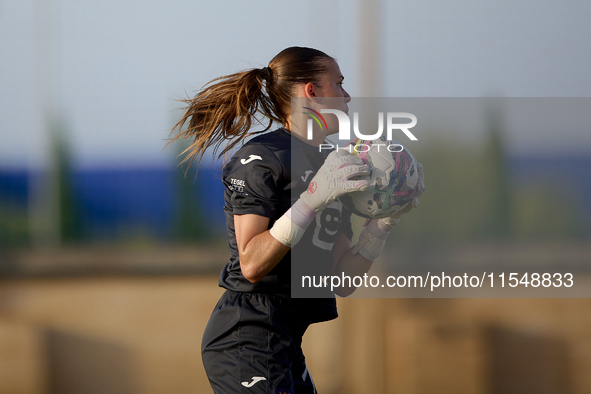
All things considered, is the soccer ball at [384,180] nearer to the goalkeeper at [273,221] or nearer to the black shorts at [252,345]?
the goalkeeper at [273,221]

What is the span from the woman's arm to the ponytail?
0.35 m

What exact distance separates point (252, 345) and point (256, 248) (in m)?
0.27

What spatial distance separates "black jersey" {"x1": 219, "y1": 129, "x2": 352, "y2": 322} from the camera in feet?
4.53

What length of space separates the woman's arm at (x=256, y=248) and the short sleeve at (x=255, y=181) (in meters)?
0.03

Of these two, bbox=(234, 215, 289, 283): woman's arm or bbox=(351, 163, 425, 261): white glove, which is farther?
bbox=(351, 163, 425, 261): white glove

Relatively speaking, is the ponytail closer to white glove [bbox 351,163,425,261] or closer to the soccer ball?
the soccer ball

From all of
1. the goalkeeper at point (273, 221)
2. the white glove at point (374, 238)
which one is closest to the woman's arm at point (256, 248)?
the goalkeeper at point (273, 221)

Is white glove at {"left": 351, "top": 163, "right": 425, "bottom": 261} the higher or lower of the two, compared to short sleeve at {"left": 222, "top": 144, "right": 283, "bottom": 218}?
lower

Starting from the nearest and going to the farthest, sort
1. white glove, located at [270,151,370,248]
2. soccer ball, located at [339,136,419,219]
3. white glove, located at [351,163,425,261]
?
1. white glove, located at [270,151,370,248]
2. soccer ball, located at [339,136,419,219]
3. white glove, located at [351,163,425,261]

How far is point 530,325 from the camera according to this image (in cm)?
272

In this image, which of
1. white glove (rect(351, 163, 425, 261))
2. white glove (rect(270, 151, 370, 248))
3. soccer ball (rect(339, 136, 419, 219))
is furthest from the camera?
white glove (rect(351, 163, 425, 261))

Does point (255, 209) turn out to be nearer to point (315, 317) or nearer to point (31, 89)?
point (315, 317)

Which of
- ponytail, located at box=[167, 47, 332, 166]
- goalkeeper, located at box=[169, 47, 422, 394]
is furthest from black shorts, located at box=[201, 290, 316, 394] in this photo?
ponytail, located at box=[167, 47, 332, 166]

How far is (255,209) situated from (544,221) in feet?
6.74
